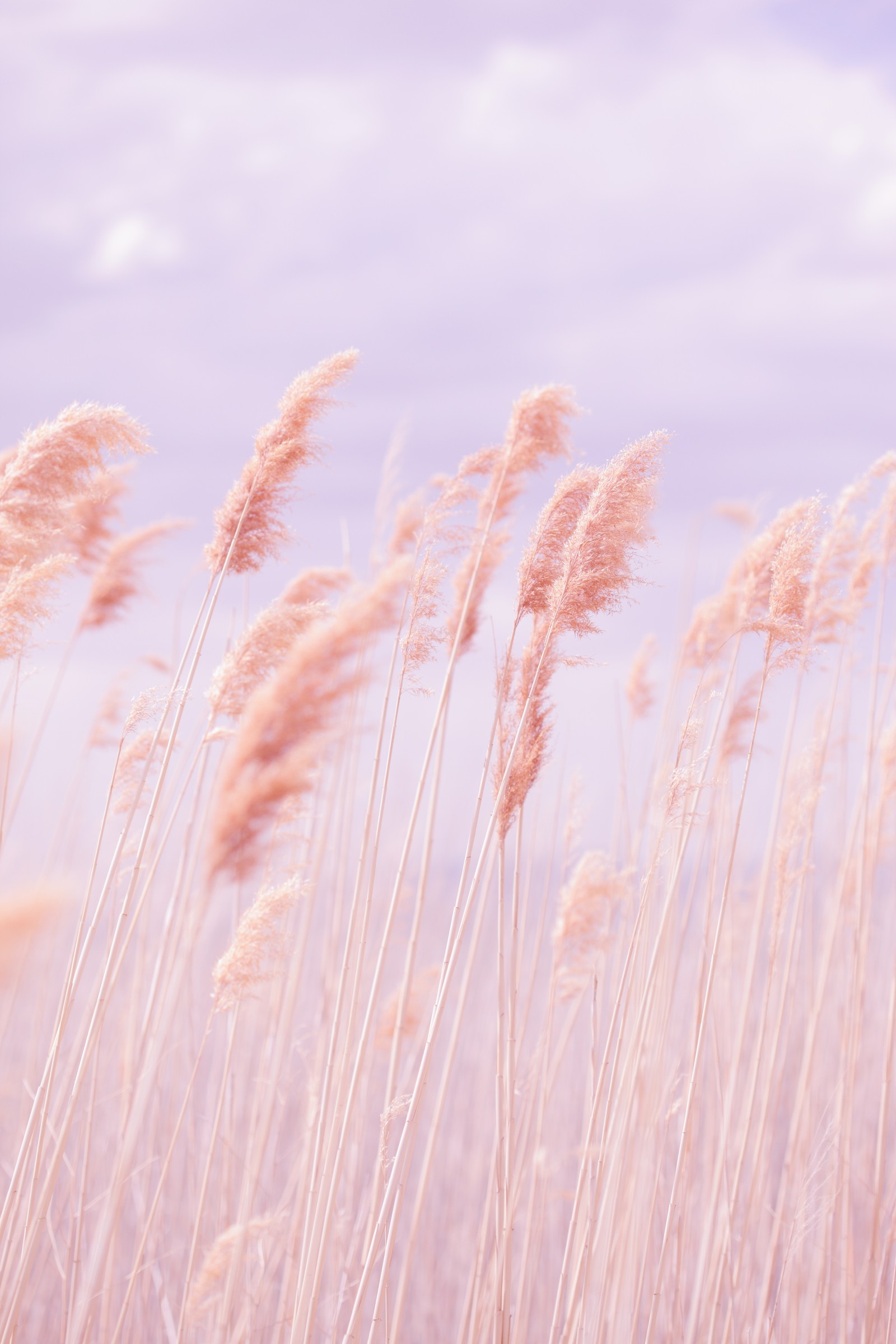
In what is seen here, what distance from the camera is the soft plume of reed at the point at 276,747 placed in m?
1.55

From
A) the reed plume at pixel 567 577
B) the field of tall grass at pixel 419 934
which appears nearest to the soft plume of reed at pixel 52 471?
the field of tall grass at pixel 419 934

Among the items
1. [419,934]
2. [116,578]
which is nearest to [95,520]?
[116,578]

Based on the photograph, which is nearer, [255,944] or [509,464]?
[255,944]

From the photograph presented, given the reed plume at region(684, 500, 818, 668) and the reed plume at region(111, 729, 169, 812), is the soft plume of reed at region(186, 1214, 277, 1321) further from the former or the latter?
the reed plume at region(684, 500, 818, 668)

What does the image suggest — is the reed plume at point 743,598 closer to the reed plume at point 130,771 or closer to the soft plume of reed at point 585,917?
the soft plume of reed at point 585,917

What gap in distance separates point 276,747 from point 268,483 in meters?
0.92

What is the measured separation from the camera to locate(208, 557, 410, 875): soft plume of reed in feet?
5.08

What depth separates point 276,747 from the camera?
5.19ft

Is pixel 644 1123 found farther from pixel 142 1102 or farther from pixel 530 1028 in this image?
pixel 530 1028

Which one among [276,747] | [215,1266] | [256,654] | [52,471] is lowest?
[215,1266]

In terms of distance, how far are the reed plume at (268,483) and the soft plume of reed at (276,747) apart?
0.75 meters

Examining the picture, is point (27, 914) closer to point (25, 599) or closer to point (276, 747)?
point (276, 747)

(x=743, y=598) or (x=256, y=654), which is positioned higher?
(x=743, y=598)

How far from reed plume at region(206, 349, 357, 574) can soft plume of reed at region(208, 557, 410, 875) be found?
2.47ft
